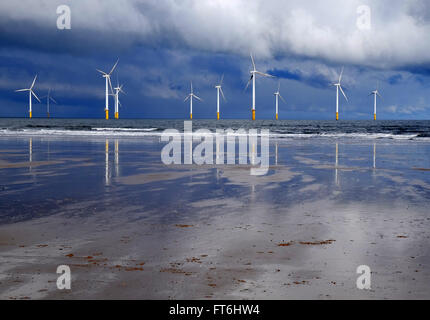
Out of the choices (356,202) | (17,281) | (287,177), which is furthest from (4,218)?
(287,177)

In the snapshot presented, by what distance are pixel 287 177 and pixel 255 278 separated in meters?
9.99

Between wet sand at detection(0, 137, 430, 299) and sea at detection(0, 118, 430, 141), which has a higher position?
sea at detection(0, 118, 430, 141)

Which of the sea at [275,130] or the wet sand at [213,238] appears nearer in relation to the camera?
the wet sand at [213,238]

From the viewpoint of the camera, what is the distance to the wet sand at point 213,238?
5.04 m

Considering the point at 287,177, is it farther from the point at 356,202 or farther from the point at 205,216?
the point at 205,216

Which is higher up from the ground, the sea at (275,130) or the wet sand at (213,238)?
the sea at (275,130)

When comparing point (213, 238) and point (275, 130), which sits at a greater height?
point (275, 130)

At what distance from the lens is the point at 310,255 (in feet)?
20.3

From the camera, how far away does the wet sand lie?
504cm

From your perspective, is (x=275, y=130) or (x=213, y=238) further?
(x=275, y=130)

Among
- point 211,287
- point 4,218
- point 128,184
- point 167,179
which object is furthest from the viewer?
point 167,179

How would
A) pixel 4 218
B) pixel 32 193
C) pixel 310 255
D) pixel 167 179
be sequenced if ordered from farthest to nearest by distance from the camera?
pixel 167 179 < pixel 32 193 < pixel 4 218 < pixel 310 255

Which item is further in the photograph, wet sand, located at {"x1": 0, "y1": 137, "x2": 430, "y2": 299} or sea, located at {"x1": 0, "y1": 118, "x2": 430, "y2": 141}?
sea, located at {"x1": 0, "y1": 118, "x2": 430, "y2": 141}

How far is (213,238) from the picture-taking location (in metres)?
7.07
